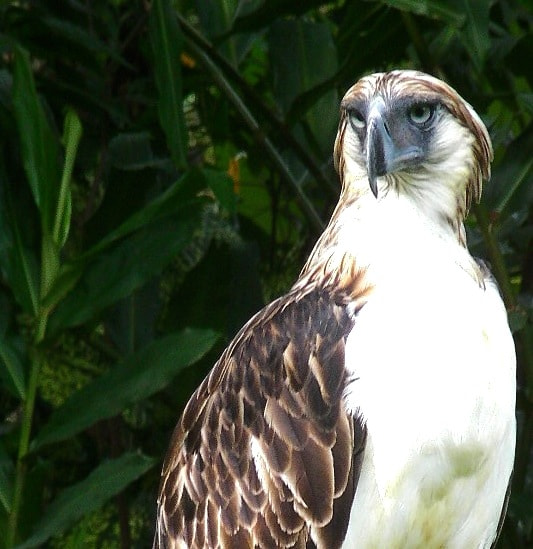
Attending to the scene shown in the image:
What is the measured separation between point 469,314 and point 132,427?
181cm

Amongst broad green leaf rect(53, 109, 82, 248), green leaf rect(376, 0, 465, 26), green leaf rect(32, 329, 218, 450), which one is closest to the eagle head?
green leaf rect(376, 0, 465, 26)

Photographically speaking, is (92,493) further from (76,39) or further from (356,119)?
(76,39)

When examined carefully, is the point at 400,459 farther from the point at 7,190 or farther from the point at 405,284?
the point at 7,190

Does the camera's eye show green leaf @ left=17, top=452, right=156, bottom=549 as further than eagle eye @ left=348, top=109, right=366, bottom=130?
Yes

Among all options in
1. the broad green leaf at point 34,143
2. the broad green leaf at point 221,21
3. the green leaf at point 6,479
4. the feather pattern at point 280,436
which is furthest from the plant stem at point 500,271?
the green leaf at point 6,479

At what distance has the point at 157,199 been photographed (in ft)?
10.3

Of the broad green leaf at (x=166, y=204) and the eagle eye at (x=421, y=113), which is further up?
the eagle eye at (x=421, y=113)

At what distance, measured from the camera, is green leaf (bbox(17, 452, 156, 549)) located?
9.87 feet

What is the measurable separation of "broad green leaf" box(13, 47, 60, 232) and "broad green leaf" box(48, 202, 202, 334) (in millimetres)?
177

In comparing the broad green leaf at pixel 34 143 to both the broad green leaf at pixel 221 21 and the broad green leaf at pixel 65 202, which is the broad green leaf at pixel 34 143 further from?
the broad green leaf at pixel 221 21

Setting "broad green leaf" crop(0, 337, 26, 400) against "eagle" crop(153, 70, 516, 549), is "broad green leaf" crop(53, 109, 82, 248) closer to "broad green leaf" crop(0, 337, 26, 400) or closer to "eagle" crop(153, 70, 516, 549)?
"broad green leaf" crop(0, 337, 26, 400)

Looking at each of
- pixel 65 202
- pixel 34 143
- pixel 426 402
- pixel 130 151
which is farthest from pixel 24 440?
pixel 426 402

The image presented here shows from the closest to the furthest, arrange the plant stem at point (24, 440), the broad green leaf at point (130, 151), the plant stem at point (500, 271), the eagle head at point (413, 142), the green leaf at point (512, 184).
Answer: the eagle head at point (413, 142) < the plant stem at point (24, 440) < the plant stem at point (500, 271) < the green leaf at point (512, 184) < the broad green leaf at point (130, 151)

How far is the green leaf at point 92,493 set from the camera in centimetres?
301
